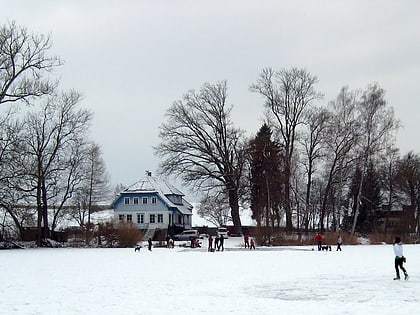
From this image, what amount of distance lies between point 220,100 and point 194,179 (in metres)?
9.80

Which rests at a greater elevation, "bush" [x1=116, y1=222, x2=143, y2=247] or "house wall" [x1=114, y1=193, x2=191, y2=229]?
"house wall" [x1=114, y1=193, x2=191, y2=229]

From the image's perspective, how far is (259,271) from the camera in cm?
2822

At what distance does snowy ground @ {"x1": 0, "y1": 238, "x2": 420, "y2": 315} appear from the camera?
1645 cm

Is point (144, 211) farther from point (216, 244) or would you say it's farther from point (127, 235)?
point (216, 244)

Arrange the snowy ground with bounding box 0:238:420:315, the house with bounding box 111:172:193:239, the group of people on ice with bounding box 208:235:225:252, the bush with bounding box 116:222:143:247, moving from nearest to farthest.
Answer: the snowy ground with bounding box 0:238:420:315 → the group of people on ice with bounding box 208:235:225:252 → the bush with bounding box 116:222:143:247 → the house with bounding box 111:172:193:239

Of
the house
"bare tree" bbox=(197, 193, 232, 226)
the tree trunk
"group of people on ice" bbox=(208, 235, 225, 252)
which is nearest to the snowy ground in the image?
"group of people on ice" bbox=(208, 235, 225, 252)

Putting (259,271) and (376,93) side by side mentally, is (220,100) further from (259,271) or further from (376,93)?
(259,271)

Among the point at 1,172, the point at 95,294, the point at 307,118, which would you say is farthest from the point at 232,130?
the point at 95,294

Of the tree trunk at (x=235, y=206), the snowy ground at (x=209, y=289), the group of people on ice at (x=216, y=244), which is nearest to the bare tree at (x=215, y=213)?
the tree trunk at (x=235, y=206)

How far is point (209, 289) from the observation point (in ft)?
68.7

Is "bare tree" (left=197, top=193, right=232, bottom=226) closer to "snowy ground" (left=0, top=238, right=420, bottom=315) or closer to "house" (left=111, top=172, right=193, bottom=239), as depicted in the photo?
"house" (left=111, top=172, right=193, bottom=239)

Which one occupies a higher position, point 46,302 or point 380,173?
point 380,173

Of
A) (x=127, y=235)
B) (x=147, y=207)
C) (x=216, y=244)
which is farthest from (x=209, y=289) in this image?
(x=147, y=207)

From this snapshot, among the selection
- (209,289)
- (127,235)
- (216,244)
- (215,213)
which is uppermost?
(215,213)
